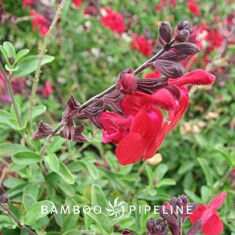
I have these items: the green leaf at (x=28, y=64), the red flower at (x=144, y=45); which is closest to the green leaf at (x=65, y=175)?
the green leaf at (x=28, y=64)

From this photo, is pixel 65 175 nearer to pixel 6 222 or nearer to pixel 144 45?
pixel 6 222

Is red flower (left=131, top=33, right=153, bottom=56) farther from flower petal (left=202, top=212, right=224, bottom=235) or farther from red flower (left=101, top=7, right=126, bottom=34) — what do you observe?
flower petal (left=202, top=212, right=224, bottom=235)

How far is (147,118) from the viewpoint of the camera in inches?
34.1

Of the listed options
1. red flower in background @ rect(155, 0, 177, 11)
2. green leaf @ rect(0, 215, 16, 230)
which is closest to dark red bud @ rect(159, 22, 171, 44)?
green leaf @ rect(0, 215, 16, 230)

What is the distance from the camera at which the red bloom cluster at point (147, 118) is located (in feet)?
2.82

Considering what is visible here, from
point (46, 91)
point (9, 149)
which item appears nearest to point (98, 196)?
point (9, 149)

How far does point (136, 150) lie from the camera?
868mm

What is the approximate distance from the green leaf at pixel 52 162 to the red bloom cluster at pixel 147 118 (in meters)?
0.31

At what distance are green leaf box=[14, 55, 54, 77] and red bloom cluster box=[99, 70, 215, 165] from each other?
46 centimetres

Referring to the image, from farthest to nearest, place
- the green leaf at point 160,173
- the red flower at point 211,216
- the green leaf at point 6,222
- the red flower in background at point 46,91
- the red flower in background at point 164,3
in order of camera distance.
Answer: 1. the red flower in background at point 164,3
2. the red flower in background at point 46,91
3. the green leaf at point 160,173
4. the green leaf at point 6,222
5. the red flower at point 211,216

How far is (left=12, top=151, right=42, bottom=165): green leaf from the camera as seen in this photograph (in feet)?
3.91

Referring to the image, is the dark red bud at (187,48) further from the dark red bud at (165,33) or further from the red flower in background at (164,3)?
the red flower in background at (164,3)

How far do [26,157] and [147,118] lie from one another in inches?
18.8

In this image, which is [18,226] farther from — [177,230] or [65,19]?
[65,19]
